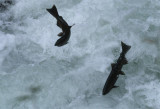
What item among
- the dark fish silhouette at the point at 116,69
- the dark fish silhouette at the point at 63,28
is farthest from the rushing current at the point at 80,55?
the dark fish silhouette at the point at 63,28

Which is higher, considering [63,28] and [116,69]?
[63,28]

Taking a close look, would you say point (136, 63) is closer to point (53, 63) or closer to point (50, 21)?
point (53, 63)

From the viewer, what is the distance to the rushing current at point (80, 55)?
3.00 metres

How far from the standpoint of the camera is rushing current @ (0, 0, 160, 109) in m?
3.00

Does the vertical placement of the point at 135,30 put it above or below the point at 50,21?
below

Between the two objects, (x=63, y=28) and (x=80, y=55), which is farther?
(x=80, y=55)

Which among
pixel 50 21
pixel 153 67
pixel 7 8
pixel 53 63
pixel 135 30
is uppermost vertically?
pixel 7 8

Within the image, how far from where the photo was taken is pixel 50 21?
11.9 ft

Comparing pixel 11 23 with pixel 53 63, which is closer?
pixel 53 63

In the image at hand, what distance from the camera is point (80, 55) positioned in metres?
3.30

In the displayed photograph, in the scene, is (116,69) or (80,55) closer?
(116,69)

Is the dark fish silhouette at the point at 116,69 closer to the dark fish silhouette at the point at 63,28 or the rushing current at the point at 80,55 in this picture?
the rushing current at the point at 80,55

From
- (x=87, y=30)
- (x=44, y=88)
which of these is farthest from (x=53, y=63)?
(x=87, y=30)

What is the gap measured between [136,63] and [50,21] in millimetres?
1216
